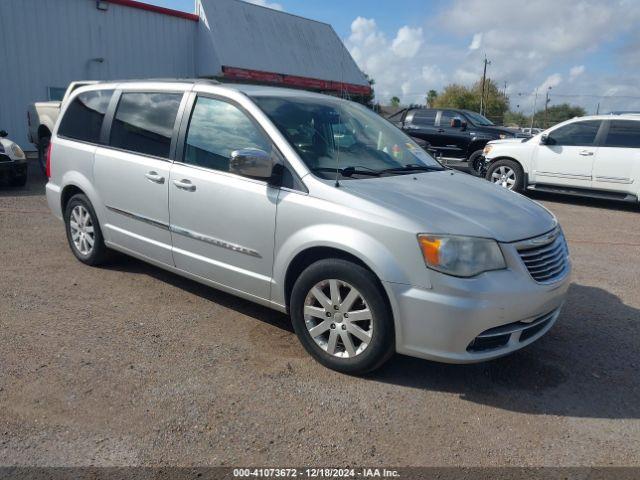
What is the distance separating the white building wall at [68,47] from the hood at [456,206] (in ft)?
52.0

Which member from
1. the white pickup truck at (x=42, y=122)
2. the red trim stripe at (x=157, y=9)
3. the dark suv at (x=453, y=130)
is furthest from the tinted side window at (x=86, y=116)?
the red trim stripe at (x=157, y=9)

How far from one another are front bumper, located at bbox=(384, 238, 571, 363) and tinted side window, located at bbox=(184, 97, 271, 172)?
152 centimetres

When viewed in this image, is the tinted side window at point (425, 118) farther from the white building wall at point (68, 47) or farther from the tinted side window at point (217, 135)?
the tinted side window at point (217, 135)

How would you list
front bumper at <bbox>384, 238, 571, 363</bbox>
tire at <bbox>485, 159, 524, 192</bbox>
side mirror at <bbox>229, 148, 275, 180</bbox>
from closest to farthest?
front bumper at <bbox>384, 238, 571, 363</bbox>, side mirror at <bbox>229, 148, 275, 180</bbox>, tire at <bbox>485, 159, 524, 192</bbox>

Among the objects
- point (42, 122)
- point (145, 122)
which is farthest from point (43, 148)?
point (145, 122)

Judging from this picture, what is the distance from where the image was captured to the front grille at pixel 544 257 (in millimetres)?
3318

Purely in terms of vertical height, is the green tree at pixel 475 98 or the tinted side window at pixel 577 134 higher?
the green tree at pixel 475 98

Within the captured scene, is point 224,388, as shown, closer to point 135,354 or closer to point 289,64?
point 135,354

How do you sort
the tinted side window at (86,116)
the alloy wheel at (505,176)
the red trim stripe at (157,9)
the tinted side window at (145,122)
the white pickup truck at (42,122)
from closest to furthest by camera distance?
the tinted side window at (145,122) → the tinted side window at (86,116) → the alloy wheel at (505,176) → the white pickup truck at (42,122) → the red trim stripe at (157,9)

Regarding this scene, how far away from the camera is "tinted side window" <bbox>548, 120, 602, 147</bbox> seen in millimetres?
10117

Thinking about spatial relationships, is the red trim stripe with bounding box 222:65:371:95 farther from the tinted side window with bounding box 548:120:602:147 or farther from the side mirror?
the side mirror

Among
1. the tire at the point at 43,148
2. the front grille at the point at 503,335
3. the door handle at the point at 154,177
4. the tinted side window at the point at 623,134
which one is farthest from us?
the tire at the point at 43,148

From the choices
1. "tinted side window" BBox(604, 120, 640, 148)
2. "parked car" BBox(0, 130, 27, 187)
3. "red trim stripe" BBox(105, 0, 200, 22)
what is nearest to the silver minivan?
"parked car" BBox(0, 130, 27, 187)

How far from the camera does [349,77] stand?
26828 mm
